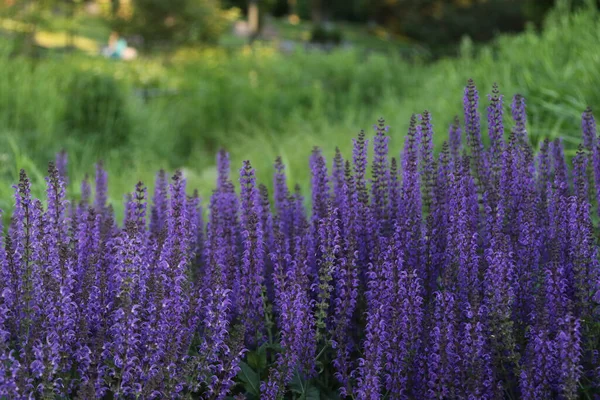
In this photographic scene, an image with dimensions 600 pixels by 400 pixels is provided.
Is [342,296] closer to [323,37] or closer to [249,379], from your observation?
[249,379]

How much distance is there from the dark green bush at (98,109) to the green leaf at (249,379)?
763 centimetres

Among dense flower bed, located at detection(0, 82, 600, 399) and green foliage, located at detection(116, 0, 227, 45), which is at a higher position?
dense flower bed, located at detection(0, 82, 600, 399)

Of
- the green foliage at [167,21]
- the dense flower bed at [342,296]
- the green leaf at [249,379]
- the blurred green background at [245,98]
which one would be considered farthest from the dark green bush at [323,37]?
the green leaf at [249,379]

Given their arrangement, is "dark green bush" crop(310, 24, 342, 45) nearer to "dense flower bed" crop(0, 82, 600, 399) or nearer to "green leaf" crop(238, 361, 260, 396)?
"dense flower bed" crop(0, 82, 600, 399)

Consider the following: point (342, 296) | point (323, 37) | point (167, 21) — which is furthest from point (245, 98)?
point (323, 37)

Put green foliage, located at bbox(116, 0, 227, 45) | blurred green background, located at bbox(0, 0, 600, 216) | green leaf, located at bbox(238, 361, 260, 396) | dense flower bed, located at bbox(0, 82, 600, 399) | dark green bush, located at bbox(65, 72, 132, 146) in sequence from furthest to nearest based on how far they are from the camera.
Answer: green foliage, located at bbox(116, 0, 227, 45), dark green bush, located at bbox(65, 72, 132, 146), blurred green background, located at bbox(0, 0, 600, 216), green leaf, located at bbox(238, 361, 260, 396), dense flower bed, located at bbox(0, 82, 600, 399)

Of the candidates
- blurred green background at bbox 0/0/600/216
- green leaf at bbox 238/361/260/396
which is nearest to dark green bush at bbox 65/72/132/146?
blurred green background at bbox 0/0/600/216

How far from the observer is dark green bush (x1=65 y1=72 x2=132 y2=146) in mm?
9789

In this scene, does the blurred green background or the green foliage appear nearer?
the blurred green background

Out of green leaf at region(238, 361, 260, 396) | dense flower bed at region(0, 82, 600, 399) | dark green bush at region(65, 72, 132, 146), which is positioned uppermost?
dense flower bed at region(0, 82, 600, 399)

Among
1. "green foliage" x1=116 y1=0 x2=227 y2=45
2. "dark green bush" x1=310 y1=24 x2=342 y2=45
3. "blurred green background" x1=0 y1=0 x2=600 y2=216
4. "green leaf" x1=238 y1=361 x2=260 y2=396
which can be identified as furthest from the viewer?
"dark green bush" x1=310 y1=24 x2=342 y2=45

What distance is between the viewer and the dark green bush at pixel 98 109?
9789 mm

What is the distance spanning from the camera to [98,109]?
1012cm

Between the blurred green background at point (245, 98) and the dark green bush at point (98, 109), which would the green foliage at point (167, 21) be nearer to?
the blurred green background at point (245, 98)
